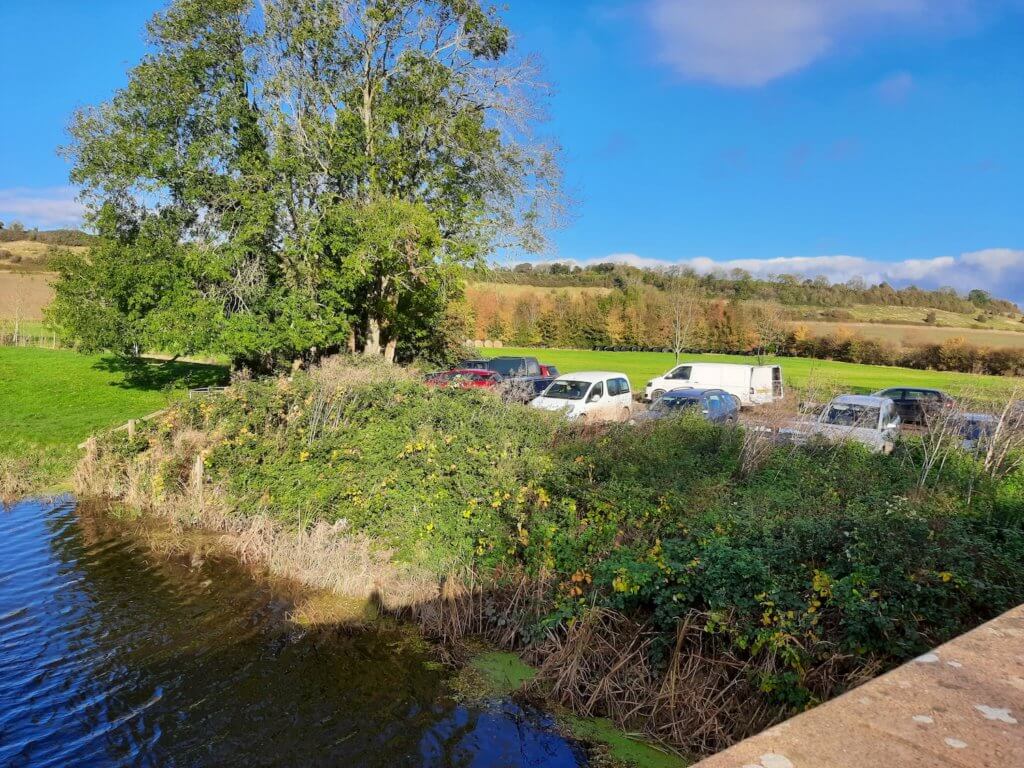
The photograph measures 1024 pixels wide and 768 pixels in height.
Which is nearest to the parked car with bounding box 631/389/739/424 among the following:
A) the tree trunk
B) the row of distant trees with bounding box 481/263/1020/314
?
the tree trunk

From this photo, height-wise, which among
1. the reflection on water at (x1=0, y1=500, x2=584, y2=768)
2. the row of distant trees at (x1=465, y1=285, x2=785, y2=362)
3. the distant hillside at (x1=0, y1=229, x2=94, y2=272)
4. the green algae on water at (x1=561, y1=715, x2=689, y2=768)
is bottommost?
the green algae on water at (x1=561, y1=715, x2=689, y2=768)

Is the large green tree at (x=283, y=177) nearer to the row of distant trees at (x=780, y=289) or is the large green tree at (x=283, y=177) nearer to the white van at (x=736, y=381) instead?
the white van at (x=736, y=381)

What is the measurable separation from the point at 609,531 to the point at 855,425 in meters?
8.10

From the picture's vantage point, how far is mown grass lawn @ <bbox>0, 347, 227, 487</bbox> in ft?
50.2

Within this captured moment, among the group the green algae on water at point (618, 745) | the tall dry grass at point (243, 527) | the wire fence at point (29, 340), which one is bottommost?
the green algae on water at point (618, 745)

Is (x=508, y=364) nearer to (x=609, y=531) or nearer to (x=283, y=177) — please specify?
(x=283, y=177)

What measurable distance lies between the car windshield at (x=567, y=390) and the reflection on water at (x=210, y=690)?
1208 centimetres

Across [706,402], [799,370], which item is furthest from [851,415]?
[799,370]

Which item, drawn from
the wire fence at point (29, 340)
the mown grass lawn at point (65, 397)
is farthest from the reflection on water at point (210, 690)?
the wire fence at point (29, 340)

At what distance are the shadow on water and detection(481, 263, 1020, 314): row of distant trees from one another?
51.8m

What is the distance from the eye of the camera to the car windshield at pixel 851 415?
47.2ft

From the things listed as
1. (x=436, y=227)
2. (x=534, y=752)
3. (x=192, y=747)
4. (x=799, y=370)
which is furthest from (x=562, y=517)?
(x=799, y=370)

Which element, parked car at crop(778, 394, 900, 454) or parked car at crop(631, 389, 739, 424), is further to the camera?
parked car at crop(631, 389, 739, 424)

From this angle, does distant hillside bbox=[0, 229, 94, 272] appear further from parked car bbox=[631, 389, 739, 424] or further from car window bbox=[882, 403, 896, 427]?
car window bbox=[882, 403, 896, 427]
